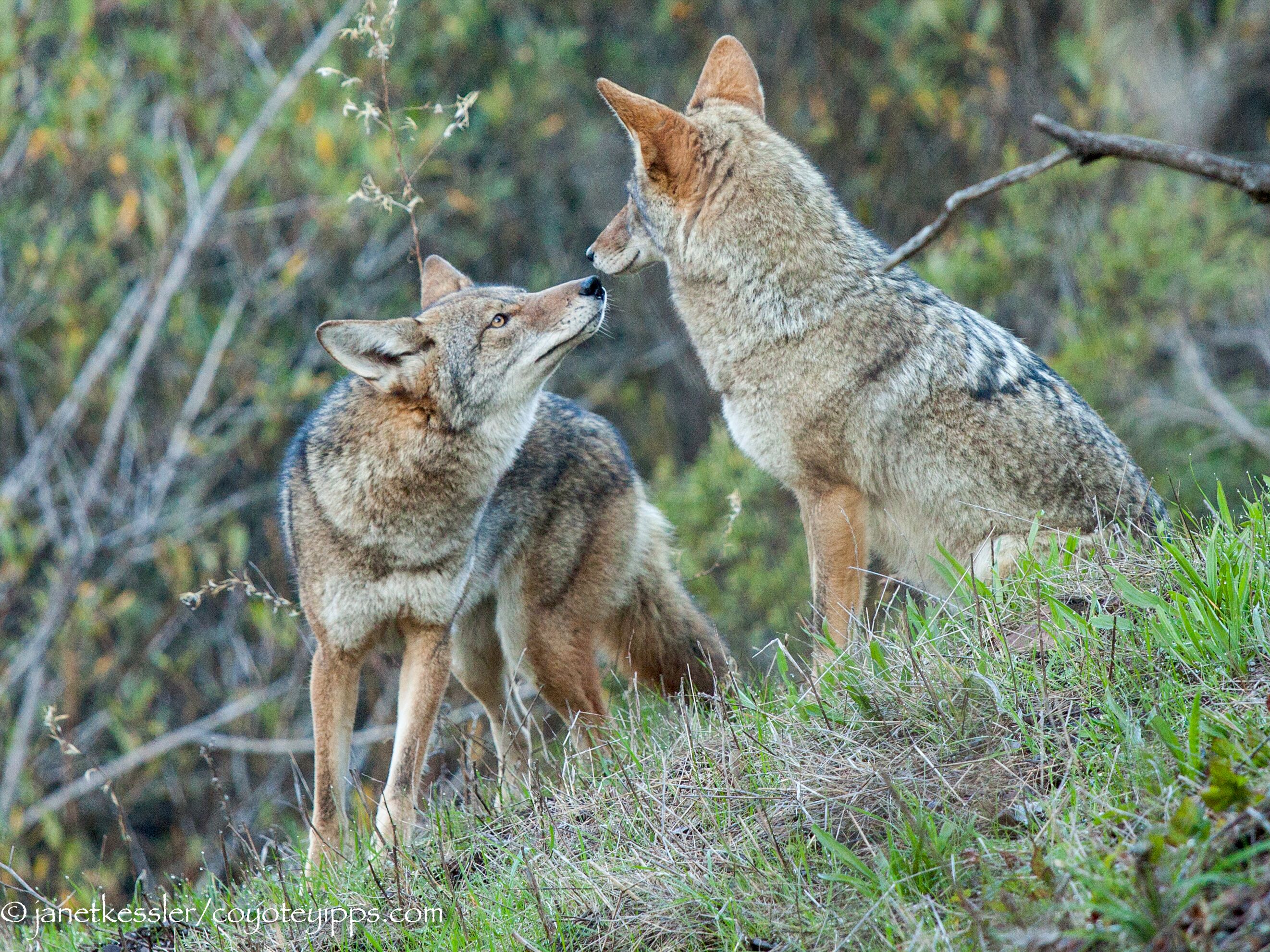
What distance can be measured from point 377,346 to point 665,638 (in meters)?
1.74

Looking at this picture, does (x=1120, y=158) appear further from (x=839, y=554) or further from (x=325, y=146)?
(x=325, y=146)

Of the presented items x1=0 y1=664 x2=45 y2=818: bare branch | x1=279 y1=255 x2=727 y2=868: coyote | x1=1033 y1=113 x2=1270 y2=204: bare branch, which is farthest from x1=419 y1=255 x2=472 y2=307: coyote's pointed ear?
x1=0 y1=664 x2=45 y2=818: bare branch

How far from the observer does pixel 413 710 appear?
4.26 meters

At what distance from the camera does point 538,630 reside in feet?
15.9

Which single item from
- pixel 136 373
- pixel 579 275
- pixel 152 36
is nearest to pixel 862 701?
pixel 136 373

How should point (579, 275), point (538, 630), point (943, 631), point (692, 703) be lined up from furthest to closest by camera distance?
point (579, 275) < point (538, 630) < point (692, 703) < point (943, 631)

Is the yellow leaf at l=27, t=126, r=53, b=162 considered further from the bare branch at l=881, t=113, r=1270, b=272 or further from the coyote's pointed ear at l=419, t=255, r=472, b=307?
the bare branch at l=881, t=113, r=1270, b=272

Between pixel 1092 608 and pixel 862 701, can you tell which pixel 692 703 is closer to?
pixel 862 701

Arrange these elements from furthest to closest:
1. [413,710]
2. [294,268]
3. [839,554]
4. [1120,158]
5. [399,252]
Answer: [399,252] → [294,268] → [839,554] → [413,710] → [1120,158]

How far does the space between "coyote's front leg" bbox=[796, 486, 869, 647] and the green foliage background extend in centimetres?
287

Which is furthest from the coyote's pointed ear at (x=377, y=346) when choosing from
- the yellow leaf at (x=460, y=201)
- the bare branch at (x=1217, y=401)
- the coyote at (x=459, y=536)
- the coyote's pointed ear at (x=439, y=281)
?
the bare branch at (x=1217, y=401)

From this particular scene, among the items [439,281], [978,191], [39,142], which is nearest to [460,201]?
[39,142]

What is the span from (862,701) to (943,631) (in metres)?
0.46

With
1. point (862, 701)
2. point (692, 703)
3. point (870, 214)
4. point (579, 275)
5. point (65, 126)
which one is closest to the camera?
point (862, 701)
